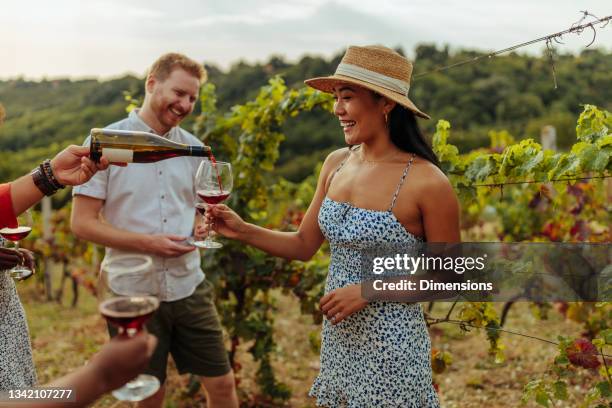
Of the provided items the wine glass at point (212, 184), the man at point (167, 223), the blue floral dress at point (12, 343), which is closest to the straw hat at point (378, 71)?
the wine glass at point (212, 184)

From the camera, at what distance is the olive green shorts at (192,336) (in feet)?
9.92

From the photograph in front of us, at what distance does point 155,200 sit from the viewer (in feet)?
9.70

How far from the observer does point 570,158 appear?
2.49 meters

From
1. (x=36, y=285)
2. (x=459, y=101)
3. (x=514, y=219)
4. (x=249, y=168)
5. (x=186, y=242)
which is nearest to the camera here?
(x=186, y=242)

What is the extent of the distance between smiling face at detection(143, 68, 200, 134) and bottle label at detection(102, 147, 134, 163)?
1.47ft

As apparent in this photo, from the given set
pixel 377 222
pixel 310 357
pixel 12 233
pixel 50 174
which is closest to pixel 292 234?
pixel 377 222

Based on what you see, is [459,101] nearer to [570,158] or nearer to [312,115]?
[312,115]

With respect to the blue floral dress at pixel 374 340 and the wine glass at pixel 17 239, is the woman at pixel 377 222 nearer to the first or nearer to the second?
the blue floral dress at pixel 374 340

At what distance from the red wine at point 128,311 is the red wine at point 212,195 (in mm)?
1242

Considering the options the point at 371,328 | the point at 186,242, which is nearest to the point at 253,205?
the point at 186,242

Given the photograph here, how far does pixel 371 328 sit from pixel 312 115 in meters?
22.2

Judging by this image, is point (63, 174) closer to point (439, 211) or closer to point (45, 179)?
point (45, 179)

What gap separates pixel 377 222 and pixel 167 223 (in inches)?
48.2

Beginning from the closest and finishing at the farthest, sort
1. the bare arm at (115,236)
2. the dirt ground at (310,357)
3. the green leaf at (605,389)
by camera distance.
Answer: the green leaf at (605,389)
the bare arm at (115,236)
the dirt ground at (310,357)
